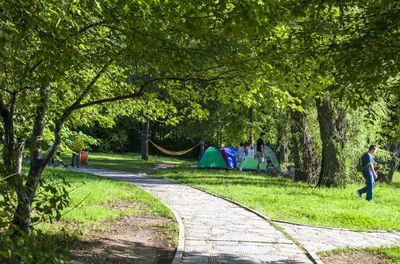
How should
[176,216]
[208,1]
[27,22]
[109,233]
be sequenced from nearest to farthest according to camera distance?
[27,22] < [208,1] < [109,233] < [176,216]

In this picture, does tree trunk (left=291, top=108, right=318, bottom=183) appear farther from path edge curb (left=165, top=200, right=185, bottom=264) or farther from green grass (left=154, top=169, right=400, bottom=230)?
path edge curb (left=165, top=200, right=185, bottom=264)

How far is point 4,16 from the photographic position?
4.21 metres

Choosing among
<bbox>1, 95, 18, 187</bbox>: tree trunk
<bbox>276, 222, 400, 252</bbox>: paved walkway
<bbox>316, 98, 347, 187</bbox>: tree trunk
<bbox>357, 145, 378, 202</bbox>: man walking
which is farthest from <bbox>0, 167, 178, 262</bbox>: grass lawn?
<bbox>316, 98, 347, 187</bbox>: tree trunk

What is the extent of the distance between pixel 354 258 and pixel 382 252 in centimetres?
63

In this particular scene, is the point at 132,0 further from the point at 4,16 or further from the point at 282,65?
the point at 282,65

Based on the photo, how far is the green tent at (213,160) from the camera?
2452cm

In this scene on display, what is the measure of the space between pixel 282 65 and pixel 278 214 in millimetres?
5343

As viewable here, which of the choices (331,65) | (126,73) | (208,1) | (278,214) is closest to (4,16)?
(208,1)

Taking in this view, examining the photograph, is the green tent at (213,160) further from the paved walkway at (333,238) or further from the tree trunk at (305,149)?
the paved walkway at (333,238)

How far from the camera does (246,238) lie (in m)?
8.45

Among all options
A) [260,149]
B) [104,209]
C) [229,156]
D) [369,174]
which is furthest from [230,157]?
[104,209]

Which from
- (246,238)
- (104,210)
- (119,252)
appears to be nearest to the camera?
(119,252)

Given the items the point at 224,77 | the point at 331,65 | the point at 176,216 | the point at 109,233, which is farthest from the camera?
the point at 176,216

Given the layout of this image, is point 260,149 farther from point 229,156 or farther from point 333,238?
point 333,238
